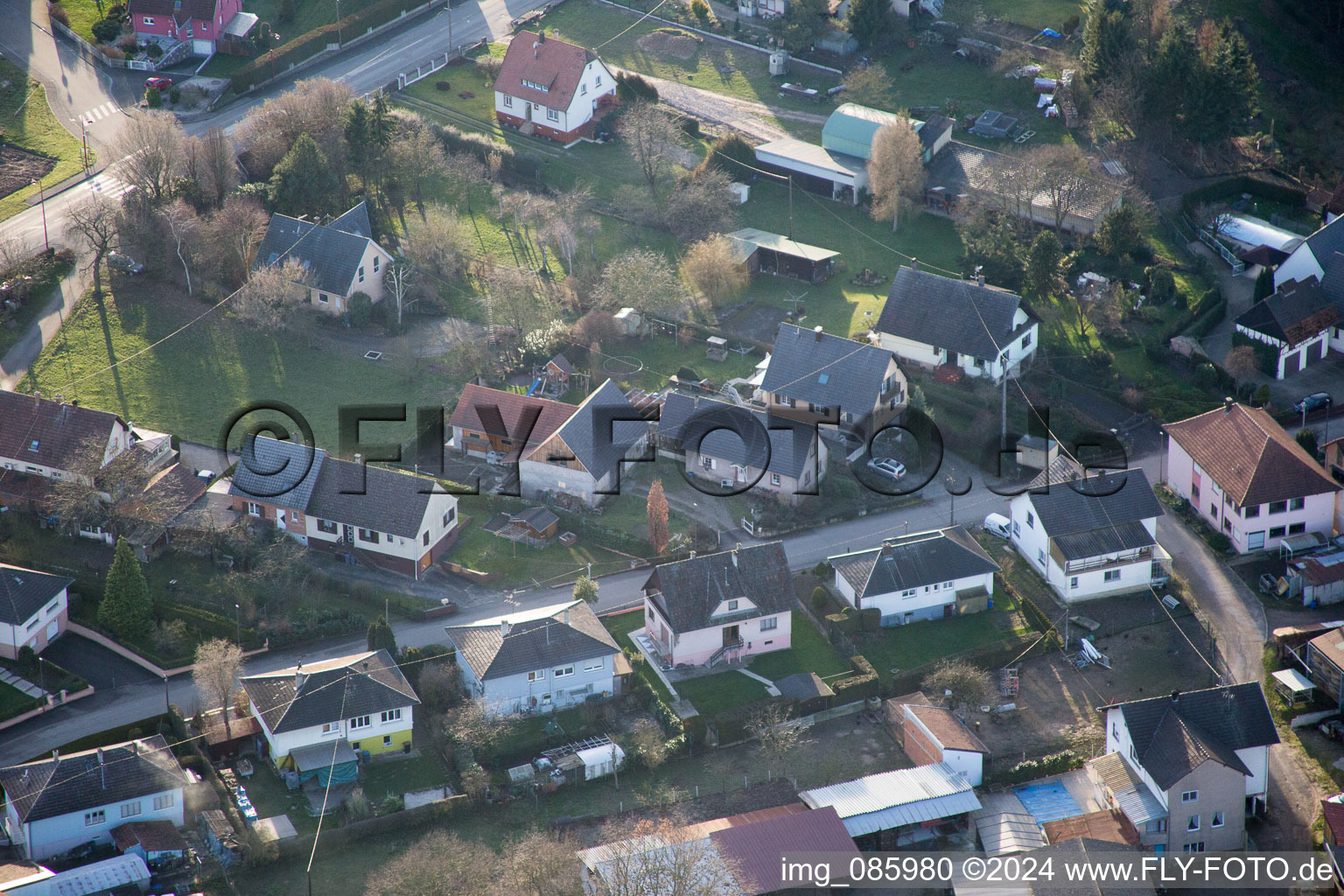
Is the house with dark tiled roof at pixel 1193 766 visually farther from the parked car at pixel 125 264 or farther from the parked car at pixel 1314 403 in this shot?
the parked car at pixel 125 264

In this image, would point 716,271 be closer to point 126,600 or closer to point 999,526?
point 999,526

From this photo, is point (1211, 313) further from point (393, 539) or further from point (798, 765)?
point (393, 539)

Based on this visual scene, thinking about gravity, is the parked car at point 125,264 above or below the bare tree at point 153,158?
below

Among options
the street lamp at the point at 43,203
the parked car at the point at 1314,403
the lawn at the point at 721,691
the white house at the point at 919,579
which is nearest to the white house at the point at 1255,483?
the parked car at the point at 1314,403

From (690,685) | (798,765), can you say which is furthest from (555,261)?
(798,765)

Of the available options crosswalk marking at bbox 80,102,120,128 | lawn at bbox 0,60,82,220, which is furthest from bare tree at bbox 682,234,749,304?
crosswalk marking at bbox 80,102,120,128

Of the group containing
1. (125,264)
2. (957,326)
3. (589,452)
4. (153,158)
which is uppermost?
(957,326)

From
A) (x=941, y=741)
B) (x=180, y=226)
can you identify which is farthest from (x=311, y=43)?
(x=941, y=741)
